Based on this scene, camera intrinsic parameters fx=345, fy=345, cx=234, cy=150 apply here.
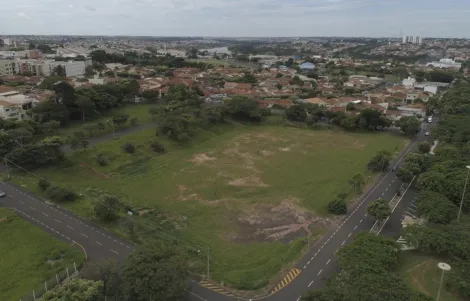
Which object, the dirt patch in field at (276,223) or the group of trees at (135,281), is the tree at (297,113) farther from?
the group of trees at (135,281)

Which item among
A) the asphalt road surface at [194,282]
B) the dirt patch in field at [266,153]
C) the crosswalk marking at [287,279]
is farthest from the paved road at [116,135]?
the crosswalk marking at [287,279]

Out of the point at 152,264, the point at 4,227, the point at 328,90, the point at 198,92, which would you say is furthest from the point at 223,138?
the point at 328,90

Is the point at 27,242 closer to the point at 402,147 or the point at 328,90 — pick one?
the point at 402,147

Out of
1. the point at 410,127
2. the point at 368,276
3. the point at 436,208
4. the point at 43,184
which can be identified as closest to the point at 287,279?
the point at 368,276

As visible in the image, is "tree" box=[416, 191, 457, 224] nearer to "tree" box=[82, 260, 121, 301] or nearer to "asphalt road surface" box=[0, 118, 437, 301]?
"asphalt road surface" box=[0, 118, 437, 301]

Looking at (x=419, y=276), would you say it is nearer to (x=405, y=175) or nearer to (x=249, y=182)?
(x=405, y=175)

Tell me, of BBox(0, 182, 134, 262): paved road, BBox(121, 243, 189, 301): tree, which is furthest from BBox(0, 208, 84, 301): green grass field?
BBox(121, 243, 189, 301): tree

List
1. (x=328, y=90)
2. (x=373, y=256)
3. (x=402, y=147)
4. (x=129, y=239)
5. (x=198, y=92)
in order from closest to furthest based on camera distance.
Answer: (x=373, y=256)
(x=129, y=239)
(x=402, y=147)
(x=198, y=92)
(x=328, y=90)
